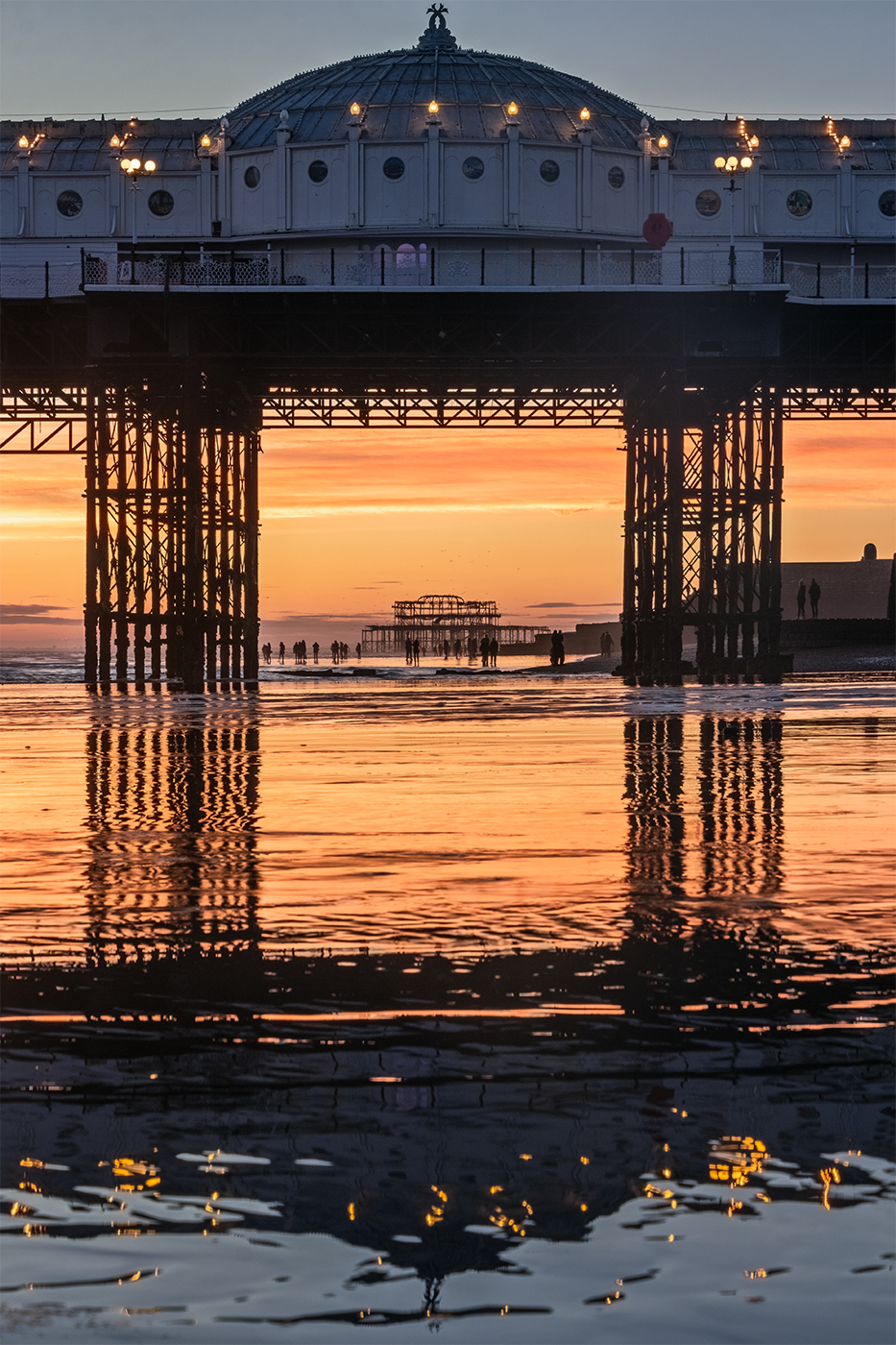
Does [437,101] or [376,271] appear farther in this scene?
[437,101]

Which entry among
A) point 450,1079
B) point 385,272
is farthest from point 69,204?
point 450,1079

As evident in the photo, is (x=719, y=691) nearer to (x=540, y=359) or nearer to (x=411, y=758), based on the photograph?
(x=540, y=359)

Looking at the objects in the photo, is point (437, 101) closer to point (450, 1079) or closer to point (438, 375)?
point (438, 375)

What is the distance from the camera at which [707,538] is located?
50344 mm

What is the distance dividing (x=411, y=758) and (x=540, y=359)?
36.7 metres

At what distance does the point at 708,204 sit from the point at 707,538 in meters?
19.4

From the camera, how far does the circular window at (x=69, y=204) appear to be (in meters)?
62.9

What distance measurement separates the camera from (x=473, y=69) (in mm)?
65500

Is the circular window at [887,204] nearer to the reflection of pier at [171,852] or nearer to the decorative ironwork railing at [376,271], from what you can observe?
the decorative ironwork railing at [376,271]

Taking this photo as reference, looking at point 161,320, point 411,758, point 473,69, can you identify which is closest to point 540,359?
point 161,320

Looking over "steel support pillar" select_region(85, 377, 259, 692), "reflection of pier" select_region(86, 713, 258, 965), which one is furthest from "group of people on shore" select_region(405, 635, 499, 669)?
"reflection of pier" select_region(86, 713, 258, 965)

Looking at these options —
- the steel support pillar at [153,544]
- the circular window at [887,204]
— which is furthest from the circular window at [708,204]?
the steel support pillar at [153,544]

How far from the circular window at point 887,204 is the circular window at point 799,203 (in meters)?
2.66

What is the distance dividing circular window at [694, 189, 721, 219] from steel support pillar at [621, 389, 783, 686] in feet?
39.1
